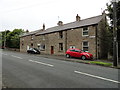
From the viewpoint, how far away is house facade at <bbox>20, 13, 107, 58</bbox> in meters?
18.5

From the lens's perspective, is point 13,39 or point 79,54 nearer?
point 79,54

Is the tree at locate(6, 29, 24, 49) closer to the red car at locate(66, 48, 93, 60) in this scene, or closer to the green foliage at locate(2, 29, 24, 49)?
the green foliage at locate(2, 29, 24, 49)

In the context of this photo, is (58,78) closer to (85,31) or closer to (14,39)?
(85,31)

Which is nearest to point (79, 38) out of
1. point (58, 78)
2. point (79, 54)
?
point (79, 54)

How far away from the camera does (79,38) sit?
20.5 metres

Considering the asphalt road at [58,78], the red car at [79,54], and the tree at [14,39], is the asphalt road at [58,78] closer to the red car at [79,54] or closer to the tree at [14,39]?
the red car at [79,54]

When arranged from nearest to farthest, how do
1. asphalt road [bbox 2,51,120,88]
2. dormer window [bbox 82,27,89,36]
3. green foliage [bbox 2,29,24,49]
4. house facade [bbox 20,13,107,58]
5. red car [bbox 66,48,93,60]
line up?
asphalt road [bbox 2,51,120,88], red car [bbox 66,48,93,60], house facade [bbox 20,13,107,58], dormer window [bbox 82,27,89,36], green foliage [bbox 2,29,24,49]

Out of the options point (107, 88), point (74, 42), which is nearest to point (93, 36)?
point (74, 42)

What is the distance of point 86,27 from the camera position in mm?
19875

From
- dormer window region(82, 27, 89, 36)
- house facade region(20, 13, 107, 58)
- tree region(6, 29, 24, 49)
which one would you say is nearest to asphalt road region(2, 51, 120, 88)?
house facade region(20, 13, 107, 58)

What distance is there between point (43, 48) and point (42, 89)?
2483cm

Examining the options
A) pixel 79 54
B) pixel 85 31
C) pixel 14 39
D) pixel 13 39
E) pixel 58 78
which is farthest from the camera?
pixel 13 39

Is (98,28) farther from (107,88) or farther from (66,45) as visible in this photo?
(107,88)

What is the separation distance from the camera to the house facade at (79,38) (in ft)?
60.8
